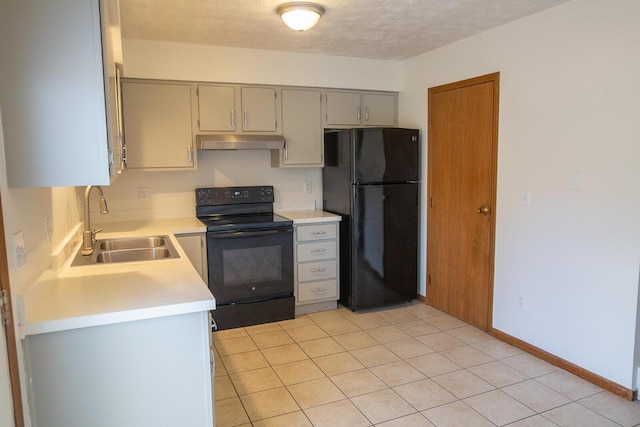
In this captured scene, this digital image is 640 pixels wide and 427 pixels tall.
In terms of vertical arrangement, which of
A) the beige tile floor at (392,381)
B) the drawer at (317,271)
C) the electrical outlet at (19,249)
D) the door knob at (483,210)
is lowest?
the beige tile floor at (392,381)

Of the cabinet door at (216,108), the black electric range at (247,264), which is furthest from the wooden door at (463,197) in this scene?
the cabinet door at (216,108)

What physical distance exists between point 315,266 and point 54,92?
9.31ft

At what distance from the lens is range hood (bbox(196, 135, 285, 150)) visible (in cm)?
369

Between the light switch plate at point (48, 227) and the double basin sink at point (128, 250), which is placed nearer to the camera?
the light switch plate at point (48, 227)

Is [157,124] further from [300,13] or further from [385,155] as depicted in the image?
[385,155]

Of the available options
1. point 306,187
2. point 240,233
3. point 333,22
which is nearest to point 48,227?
point 240,233

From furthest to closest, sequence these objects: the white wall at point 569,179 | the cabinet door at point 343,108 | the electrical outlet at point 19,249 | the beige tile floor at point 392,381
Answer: the cabinet door at point 343,108 < the white wall at point 569,179 < the beige tile floor at point 392,381 < the electrical outlet at point 19,249

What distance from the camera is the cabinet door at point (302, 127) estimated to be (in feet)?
13.4

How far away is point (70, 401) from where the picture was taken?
62.0 inches

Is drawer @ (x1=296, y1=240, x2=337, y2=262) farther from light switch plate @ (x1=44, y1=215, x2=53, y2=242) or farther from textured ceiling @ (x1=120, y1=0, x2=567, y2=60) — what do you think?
light switch plate @ (x1=44, y1=215, x2=53, y2=242)

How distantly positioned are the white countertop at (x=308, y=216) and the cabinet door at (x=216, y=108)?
920 millimetres

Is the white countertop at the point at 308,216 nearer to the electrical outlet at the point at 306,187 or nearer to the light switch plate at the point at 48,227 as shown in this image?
the electrical outlet at the point at 306,187

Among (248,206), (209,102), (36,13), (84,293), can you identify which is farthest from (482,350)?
(36,13)

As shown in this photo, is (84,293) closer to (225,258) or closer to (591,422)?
(225,258)
